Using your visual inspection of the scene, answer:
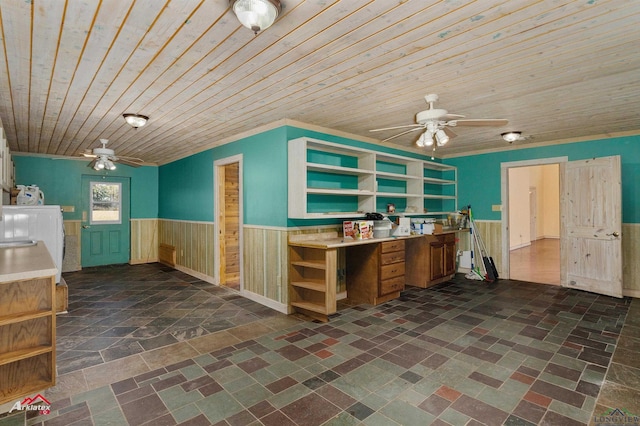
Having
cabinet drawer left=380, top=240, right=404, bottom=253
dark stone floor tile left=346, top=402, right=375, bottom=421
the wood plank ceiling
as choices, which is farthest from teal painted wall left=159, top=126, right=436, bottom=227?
dark stone floor tile left=346, top=402, right=375, bottom=421

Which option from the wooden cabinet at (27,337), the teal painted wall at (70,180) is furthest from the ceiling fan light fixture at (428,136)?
the teal painted wall at (70,180)

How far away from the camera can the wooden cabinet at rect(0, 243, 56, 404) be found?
208cm

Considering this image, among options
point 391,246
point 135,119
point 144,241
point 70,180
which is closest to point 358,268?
point 391,246

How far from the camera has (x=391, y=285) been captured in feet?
15.0

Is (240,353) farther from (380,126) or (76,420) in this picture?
(380,126)

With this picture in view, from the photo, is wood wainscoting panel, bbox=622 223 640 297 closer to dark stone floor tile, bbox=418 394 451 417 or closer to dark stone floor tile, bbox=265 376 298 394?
dark stone floor tile, bbox=418 394 451 417

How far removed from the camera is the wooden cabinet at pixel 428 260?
5.29 m

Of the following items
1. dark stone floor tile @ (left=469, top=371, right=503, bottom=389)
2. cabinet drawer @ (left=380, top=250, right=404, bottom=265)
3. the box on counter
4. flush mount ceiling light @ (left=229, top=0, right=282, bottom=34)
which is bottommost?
dark stone floor tile @ (left=469, top=371, right=503, bottom=389)

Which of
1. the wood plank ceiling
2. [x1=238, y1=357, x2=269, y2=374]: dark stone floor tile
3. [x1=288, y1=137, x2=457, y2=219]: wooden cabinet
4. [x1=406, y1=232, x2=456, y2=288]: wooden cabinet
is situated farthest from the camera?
[x1=406, y1=232, x2=456, y2=288]: wooden cabinet

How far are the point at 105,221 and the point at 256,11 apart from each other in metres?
7.60

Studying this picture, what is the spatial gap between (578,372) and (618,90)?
271 cm

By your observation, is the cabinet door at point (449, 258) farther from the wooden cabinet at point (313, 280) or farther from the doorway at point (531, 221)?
the wooden cabinet at point (313, 280)

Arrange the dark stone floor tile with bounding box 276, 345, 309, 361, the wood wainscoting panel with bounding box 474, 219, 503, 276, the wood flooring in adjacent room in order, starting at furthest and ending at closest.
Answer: the wood wainscoting panel with bounding box 474, 219, 503, 276 → the wood flooring in adjacent room → the dark stone floor tile with bounding box 276, 345, 309, 361

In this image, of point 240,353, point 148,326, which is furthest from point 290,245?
point 148,326
